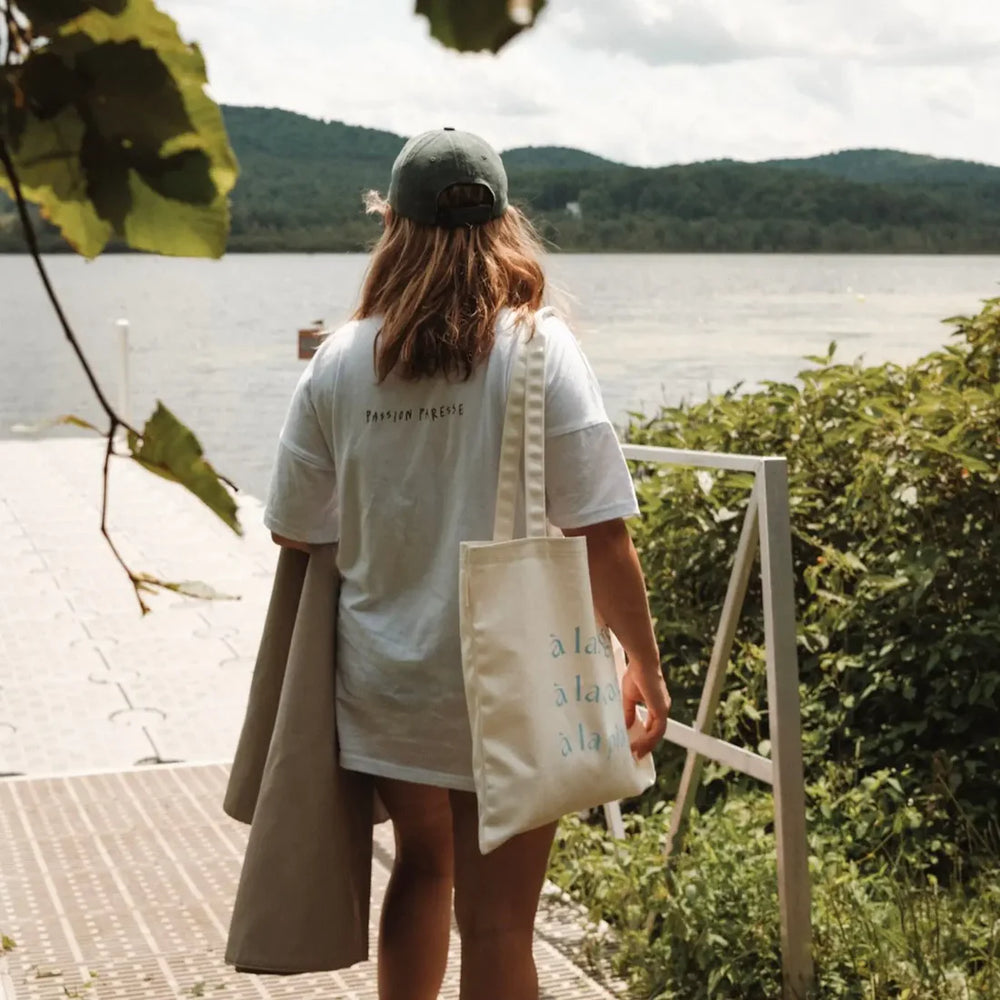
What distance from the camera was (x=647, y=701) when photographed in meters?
2.41

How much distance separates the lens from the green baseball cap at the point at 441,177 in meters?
2.25

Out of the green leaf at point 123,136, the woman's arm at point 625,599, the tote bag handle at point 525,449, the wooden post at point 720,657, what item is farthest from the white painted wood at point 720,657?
the green leaf at point 123,136

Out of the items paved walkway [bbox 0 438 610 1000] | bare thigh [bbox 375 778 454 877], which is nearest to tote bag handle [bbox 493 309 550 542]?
bare thigh [bbox 375 778 454 877]

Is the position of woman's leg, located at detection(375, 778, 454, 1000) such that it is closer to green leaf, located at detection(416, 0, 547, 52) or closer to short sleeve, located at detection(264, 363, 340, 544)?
short sleeve, located at detection(264, 363, 340, 544)

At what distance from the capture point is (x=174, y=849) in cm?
415

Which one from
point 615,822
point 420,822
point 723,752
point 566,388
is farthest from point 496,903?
point 615,822

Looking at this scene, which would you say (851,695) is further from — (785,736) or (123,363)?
(123,363)

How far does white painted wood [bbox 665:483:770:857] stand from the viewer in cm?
319

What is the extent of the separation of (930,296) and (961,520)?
785cm

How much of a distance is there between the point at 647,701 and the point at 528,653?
1.12 ft

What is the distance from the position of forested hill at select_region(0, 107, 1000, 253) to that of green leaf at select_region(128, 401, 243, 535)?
0.28 feet

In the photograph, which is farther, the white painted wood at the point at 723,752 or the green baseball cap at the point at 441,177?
the white painted wood at the point at 723,752

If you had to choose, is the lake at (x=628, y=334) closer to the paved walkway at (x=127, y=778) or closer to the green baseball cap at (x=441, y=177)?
the green baseball cap at (x=441, y=177)

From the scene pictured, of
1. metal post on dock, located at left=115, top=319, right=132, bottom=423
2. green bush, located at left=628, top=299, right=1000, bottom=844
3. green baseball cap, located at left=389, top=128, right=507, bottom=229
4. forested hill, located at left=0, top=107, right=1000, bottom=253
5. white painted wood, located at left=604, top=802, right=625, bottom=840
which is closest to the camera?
forested hill, located at left=0, top=107, right=1000, bottom=253
